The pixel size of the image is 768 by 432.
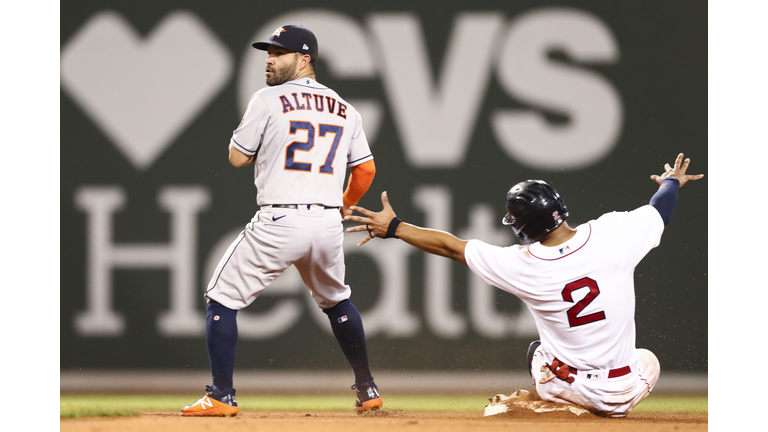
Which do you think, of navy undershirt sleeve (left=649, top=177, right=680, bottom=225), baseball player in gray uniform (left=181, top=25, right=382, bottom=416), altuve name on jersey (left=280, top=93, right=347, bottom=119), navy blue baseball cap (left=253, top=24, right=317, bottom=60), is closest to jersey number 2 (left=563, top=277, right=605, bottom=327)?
navy undershirt sleeve (left=649, top=177, right=680, bottom=225)

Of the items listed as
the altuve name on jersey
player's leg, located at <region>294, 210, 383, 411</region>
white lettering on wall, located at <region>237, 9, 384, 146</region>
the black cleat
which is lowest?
the black cleat

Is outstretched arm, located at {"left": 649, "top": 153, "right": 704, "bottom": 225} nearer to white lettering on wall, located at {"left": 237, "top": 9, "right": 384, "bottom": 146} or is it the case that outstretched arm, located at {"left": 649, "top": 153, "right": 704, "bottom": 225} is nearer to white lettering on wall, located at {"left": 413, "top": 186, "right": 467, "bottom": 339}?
white lettering on wall, located at {"left": 413, "top": 186, "right": 467, "bottom": 339}

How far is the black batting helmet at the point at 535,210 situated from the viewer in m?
3.07

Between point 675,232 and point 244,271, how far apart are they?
149 inches

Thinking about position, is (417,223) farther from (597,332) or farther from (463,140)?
(597,332)

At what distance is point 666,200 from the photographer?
11.2ft

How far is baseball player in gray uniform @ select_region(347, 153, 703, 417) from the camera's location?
302 cm

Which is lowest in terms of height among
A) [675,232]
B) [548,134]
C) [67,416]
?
[67,416]

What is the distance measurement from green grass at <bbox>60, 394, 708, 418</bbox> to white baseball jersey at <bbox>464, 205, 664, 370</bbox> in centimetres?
172

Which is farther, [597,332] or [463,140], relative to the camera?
[463,140]

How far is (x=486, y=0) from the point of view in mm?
5543

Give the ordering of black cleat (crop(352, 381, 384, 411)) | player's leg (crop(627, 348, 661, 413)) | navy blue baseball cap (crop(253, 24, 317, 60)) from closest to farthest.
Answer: player's leg (crop(627, 348, 661, 413)) < navy blue baseball cap (crop(253, 24, 317, 60)) < black cleat (crop(352, 381, 384, 411))

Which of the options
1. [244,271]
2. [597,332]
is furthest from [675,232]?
[244,271]

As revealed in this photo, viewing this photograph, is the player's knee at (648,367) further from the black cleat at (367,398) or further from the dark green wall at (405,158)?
the dark green wall at (405,158)
